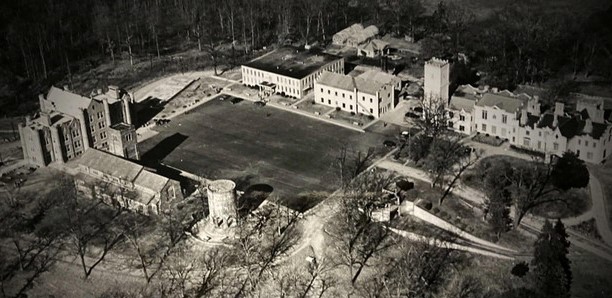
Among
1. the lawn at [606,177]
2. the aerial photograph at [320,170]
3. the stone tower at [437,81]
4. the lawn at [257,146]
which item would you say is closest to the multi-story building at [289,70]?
the aerial photograph at [320,170]

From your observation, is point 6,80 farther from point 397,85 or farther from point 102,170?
point 397,85

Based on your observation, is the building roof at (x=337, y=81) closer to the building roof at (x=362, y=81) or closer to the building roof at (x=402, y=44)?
the building roof at (x=362, y=81)

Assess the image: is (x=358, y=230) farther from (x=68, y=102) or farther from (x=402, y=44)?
(x=402, y=44)

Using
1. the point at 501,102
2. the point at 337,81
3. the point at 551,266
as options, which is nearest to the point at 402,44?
the point at 337,81

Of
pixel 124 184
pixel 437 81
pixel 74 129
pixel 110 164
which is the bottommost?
pixel 124 184

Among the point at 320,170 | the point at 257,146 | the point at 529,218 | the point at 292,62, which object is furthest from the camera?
the point at 292,62

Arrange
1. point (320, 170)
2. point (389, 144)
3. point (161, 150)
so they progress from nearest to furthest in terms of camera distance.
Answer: point (320, 170), point (389, 144), point (161, 150)

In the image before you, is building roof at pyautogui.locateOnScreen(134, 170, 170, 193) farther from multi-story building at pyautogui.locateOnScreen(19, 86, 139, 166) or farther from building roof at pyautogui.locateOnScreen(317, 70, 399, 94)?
building roof at pyautogui.locateOnScreen(317, 70, 399, 94)

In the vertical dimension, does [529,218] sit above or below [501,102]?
below
